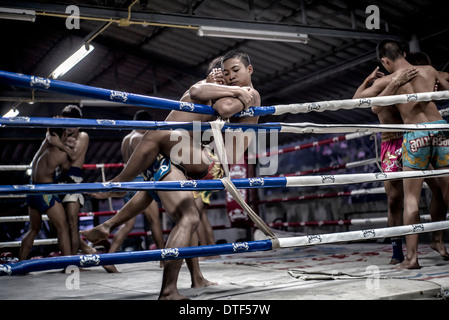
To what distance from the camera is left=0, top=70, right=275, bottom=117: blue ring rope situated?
140 centimetres

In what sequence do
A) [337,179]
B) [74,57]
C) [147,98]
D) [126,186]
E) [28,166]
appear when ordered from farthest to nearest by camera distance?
1. [74,57]
2. [28,166]
3. [337,179]
4. [147,98]
5. [126,186]

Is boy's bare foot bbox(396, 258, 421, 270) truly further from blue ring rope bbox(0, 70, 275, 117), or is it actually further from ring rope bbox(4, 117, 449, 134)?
blue ring rope bbox(0, 70, 275, 117)

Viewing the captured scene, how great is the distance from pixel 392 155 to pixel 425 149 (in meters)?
0.32

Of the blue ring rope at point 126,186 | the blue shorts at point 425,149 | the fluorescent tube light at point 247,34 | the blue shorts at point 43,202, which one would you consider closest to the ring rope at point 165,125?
the blue ring rope at point 126,186

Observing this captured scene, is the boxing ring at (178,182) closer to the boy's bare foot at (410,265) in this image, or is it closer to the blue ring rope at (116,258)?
the blue ring rope at (116,258)

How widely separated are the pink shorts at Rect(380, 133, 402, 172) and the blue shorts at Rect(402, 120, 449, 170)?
215 mm

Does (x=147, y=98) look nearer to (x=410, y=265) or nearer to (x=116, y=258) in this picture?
(x=116, y=258)

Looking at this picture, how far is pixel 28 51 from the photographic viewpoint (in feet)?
33.6

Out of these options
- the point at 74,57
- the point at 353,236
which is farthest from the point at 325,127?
the point at 74,57

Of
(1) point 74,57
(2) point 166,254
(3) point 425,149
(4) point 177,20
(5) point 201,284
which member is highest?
(4) point 177,20

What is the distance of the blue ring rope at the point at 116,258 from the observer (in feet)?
4.42

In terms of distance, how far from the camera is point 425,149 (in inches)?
104

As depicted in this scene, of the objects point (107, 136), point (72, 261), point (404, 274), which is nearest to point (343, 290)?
point (404, 274)
